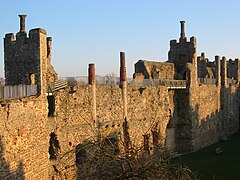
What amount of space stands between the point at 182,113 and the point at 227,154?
4.60 metres

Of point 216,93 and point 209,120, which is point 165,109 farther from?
point 216,93

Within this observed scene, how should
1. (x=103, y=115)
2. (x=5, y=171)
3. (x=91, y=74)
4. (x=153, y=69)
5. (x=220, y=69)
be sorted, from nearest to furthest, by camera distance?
(x=5, y=171)
(x=91, y=74)
(x=103, y=115)
(x=153, y=69)
(x=220, y=69)

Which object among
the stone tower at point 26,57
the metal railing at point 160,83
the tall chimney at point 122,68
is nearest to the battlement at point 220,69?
the metal railing at point 160,83

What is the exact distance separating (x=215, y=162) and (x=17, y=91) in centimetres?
1499

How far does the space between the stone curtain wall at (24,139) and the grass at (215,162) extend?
8161 mm

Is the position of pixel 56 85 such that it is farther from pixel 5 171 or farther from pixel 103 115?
pixel 5 171

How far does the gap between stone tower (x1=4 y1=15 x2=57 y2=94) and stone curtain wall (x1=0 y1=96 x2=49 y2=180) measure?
1.18m

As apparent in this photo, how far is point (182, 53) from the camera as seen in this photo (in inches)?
1307

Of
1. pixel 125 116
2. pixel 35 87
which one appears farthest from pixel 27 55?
pixel 125 116

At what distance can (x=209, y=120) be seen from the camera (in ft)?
110

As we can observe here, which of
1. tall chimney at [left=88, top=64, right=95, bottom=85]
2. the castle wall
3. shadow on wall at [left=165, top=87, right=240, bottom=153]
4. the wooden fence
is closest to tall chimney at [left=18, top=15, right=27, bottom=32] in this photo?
the wooden fence

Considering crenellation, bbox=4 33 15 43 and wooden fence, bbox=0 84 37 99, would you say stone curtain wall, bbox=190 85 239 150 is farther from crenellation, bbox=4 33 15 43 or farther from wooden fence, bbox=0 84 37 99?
wooden fence, bbox=0 84 37 99

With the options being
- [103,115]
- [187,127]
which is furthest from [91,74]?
[187,127]

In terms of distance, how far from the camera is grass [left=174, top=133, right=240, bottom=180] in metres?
21.6
